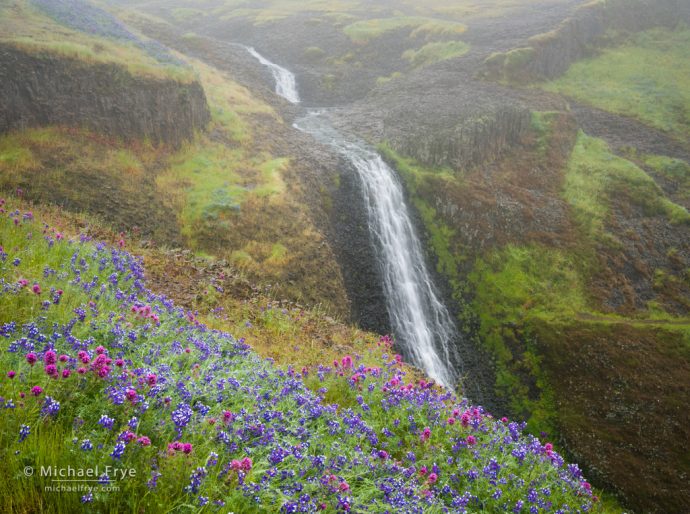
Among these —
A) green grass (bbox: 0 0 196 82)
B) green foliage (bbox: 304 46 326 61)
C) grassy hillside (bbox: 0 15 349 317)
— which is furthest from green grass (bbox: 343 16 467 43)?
grassy hillside (bbox: 0 15 349 317)

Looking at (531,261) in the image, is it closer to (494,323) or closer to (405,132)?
(494,323)

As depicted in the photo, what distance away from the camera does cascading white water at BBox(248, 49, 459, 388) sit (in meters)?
20.3

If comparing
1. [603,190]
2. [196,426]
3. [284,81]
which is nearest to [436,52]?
[284,81]

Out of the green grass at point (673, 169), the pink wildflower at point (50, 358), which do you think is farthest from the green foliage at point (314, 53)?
the pink wildflower at point (50, 358)

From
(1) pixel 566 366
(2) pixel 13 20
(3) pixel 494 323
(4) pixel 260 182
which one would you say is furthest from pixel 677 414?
(2) pixel 13 20

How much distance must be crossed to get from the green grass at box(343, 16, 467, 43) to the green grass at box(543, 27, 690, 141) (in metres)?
18.0

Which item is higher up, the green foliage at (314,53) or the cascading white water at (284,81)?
the green foliage at (314,53)

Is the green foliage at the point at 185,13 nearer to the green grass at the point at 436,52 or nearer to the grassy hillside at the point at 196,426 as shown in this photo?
the green grass at the point at 436,52

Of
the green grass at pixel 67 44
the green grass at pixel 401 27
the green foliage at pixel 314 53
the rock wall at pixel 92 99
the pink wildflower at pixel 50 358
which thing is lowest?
the pink wildflower at pixel 50 358

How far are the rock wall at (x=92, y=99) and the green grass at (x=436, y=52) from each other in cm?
3631

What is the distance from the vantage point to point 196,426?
400 centimetres

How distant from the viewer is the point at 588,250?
998 inches

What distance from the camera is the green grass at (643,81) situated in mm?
42031

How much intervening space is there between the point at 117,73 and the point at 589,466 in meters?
27.9
